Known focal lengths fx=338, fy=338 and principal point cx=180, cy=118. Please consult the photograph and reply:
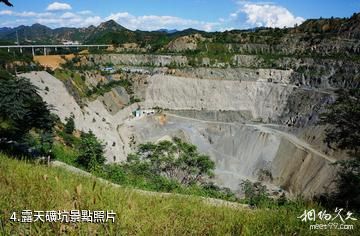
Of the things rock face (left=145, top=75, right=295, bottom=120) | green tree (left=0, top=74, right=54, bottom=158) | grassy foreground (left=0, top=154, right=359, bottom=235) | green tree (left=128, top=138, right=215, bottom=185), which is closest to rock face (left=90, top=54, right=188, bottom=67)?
rock face (left=145, top=75, right=295, bottom=120)

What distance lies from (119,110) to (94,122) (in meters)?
14.6

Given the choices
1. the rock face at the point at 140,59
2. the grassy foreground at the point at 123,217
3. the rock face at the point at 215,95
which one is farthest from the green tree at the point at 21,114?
the rock face at the point at 140,59

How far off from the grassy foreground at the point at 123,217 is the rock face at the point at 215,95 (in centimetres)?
7070

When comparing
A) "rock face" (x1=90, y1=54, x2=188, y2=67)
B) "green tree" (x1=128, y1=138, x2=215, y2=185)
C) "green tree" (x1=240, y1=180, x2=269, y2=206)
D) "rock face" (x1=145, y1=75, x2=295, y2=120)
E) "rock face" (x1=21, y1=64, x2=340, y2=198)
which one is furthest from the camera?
"rock face" (x1=90, y1=54, x2=188, y2=67)

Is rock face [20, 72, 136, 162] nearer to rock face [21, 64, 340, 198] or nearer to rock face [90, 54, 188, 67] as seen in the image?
rock face [21, 64, 340, 198]

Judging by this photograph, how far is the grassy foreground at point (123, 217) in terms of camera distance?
3559mm

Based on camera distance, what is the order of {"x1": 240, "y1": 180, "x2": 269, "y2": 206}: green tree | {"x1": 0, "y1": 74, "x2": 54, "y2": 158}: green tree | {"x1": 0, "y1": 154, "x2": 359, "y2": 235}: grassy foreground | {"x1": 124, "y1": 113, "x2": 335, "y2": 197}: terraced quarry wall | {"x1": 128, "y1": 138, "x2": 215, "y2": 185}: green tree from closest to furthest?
{"x1": 0, "y1": 154, "x2": 359, "y2": 235}: grassy foreground
{"x1": 0, "y1": 74, "x2": 54, "y2": 158}: green tree
{"x1": 240, "y1": 180, "x2": 269, "y2": 206}: green tree
{"x1": 128, "y1": 138, "x2": 215, "y2": 185}: green tree
{"x1": 124, "y1": 113, "x2": 335, "y2": 197}: terraced quarry wall

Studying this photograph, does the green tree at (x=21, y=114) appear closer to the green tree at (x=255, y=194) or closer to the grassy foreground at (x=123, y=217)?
the green tree at (x=255, y=194)

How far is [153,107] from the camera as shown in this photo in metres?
78.0

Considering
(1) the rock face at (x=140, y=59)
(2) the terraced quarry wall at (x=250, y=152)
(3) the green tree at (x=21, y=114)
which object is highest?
(1) the rock face at (x=140, y=59)

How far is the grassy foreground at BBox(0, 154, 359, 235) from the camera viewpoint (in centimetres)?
Answer: 356

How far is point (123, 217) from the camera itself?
3.84m

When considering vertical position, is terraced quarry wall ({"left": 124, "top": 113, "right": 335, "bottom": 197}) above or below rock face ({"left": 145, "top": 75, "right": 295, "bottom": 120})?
below

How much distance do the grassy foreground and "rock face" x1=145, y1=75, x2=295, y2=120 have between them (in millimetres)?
70704
